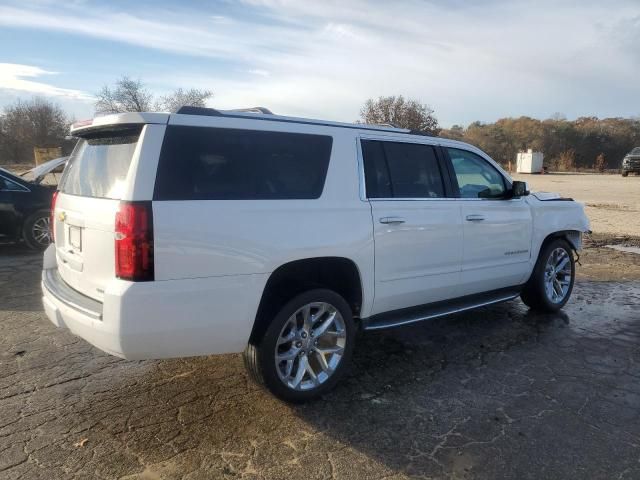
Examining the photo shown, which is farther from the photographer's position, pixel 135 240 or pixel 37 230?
pixel 37 230

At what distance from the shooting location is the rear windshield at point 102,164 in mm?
3121

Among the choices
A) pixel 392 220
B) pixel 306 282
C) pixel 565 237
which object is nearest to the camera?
pixel 306 282

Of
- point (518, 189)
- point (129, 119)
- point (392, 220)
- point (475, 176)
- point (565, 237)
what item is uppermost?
point (129, 119)

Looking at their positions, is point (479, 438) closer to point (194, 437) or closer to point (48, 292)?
point (194, 437)

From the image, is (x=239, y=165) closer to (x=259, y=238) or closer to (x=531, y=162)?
(x=259, y=238)

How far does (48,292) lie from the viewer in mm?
3691

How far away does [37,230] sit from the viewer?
8.91 m

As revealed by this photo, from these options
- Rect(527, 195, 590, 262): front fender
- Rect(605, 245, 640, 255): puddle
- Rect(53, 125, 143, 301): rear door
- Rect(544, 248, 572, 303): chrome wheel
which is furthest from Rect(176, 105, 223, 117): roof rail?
Rect(605, 245, 640, 255): puddle

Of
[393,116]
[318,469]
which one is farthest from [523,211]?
[393,116]

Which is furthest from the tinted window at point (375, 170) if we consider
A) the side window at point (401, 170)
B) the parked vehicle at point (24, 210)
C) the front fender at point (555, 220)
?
the parked vehicle at point (24, 210)

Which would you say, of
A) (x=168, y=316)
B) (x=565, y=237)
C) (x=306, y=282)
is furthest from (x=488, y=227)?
(x=168, y=316)

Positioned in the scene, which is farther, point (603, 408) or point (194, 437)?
point (603, 408)

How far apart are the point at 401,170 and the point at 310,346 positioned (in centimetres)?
165

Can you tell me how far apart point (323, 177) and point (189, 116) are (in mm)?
1041
